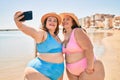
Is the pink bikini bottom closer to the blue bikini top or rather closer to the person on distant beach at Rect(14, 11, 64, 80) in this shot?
the person on distant beach at Rect(14, 11, 64, 80)

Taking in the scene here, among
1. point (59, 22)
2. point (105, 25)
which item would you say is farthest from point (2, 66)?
point (105, 25)

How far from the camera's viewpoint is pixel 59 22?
4328 mm

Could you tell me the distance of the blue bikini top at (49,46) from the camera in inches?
156

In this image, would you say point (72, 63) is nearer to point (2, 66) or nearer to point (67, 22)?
point (67, 22)

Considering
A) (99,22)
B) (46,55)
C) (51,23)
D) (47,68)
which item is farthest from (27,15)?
(99,22)

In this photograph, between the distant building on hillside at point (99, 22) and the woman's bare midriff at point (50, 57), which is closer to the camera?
the woman's bare midriff at point (50, 57)

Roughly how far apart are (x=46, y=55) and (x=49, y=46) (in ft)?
0.53

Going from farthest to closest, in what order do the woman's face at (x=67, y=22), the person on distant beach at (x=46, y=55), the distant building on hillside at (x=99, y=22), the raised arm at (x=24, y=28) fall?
the distant building on hillside at (x=99, y=22) → the woman's face at (x=67, y=22) → the person on distant beach at (x=46, y=55) → the raised arm at (x=24, y=28)

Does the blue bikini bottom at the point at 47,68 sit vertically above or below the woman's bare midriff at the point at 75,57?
below

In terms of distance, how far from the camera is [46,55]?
4039 millimetres

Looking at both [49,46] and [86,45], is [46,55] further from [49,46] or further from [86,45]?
[86,45]

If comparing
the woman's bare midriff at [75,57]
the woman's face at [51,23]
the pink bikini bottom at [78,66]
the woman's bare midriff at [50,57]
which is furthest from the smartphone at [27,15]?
the pink bikini bottom at [78,66]

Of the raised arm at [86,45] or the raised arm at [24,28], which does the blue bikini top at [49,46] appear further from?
the raised arm at [86,45]

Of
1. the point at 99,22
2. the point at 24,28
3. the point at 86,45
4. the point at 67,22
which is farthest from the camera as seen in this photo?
the point at 99,22
